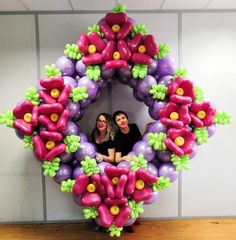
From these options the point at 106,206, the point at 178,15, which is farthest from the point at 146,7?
the point at 106,206

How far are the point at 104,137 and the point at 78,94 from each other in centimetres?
56

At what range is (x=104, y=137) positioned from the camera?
8.54 feet

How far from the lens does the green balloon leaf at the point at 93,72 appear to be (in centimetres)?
228

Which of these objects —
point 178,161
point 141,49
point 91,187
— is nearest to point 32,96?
point 91,187

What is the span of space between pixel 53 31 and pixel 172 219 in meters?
2.35

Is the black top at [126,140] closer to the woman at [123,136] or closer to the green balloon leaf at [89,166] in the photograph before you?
the woman at [123,136]

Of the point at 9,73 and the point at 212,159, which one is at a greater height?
the point at 9,73

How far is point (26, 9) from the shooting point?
271cm

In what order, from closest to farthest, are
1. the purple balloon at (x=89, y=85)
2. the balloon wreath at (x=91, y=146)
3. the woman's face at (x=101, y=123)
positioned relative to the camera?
the balloon wreath at (x=91, y=146) → the purple balloon at (x=89, y=85) → the woman's face at (x=101, y=123)

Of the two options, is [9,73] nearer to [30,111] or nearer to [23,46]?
[23,46]

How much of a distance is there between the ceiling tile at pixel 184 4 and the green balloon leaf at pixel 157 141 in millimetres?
1310

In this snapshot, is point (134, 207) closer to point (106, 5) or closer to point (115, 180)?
point (115, 180)

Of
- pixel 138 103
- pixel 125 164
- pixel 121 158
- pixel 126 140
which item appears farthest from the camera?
pixel 138 103

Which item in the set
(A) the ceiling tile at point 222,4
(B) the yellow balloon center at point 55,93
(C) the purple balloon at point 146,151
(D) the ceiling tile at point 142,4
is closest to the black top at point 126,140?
(C) the purple balloon at point 146,151
